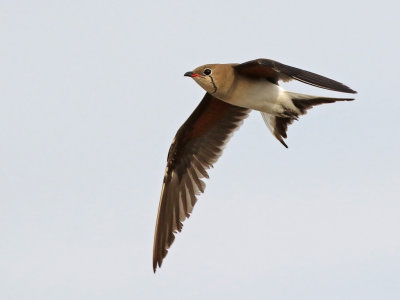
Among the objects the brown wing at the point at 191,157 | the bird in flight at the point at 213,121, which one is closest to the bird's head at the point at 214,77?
the bird in flight at the point at 213,121

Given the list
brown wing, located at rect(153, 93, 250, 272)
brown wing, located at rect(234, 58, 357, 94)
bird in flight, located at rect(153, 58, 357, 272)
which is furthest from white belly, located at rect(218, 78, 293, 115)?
brown wing, located at rect(153, 93, 250, 272)

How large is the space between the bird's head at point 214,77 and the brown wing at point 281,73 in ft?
0.50

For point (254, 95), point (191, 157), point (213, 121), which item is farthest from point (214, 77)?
point (191, 157)

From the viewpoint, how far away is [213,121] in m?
14.4

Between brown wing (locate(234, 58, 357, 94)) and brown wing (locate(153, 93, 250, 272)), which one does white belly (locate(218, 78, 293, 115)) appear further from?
brown wing (locate(153, 93, 250, 272))

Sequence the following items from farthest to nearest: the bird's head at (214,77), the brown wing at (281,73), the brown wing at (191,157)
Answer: the brown wing at (191,157), the bird's head at (214,77), the brown wing at (281,73)

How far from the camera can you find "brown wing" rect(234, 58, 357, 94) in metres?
11.3

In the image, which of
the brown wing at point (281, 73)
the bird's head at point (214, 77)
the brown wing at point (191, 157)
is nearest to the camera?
the brown wing at point (281, 73)

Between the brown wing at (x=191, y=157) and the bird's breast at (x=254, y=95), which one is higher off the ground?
the bird's breast at (x=254, y=95)

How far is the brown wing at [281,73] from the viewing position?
11.3 meters

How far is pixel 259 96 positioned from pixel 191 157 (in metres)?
2.24

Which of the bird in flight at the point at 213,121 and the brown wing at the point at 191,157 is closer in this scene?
the bird in flight at the point at 213,121

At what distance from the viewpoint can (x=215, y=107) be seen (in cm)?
1420

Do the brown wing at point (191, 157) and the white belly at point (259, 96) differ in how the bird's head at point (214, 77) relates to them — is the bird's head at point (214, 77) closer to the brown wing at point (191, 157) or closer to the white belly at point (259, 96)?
the white belly at point (259, 96)
